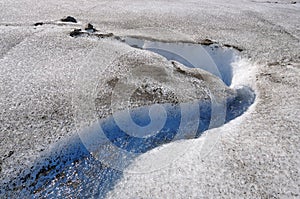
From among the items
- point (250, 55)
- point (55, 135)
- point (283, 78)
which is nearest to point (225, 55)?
point (250, 55)

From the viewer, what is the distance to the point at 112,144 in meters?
2.19

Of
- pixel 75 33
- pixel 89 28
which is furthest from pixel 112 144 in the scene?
pixel 89 28

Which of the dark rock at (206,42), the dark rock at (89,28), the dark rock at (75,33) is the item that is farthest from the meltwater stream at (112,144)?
the dark rock at (89,28)

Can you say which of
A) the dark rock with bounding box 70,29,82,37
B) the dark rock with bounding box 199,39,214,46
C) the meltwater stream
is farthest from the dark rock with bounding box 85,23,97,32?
the meltwater stream

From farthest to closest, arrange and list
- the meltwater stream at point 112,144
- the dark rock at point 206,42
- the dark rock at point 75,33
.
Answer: the dark rock at point 206,42
the dark rock at point 75,33
the meltwater stream at point 112,144

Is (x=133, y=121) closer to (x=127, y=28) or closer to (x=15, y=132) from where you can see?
(x=15, y=132)

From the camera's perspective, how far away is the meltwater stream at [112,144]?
6.01ft

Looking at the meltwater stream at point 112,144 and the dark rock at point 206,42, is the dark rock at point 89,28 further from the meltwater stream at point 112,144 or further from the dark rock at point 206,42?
the meltwater stream at point 112,144

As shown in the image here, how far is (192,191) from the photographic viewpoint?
5.70ft

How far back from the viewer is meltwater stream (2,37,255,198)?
1.83 metres

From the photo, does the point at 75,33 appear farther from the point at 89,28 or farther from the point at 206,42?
the point at 206,42

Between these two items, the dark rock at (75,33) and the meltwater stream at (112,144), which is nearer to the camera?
the meltwater stream at (112,144)

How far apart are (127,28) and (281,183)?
3334 millimetres

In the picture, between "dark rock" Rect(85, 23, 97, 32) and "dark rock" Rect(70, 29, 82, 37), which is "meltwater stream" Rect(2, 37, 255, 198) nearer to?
"dark rock" Rect(70, 29, 82, 37)
